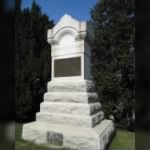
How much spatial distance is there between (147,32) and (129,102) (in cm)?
713

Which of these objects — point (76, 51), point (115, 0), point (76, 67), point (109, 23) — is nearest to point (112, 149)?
point (76, 67)

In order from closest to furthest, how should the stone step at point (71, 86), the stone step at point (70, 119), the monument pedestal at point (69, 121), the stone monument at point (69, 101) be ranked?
the monument pedestal at point (69, 121) < the stone monument at point (69, 101) < the stone step at point (70, 119) < the stone step at point (71, 86)

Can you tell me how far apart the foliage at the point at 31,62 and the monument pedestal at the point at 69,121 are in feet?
7.38

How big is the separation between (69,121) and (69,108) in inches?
11.6

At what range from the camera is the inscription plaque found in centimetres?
379

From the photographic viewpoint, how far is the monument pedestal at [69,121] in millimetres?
3633

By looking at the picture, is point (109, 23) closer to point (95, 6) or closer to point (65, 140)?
point (95, 6)

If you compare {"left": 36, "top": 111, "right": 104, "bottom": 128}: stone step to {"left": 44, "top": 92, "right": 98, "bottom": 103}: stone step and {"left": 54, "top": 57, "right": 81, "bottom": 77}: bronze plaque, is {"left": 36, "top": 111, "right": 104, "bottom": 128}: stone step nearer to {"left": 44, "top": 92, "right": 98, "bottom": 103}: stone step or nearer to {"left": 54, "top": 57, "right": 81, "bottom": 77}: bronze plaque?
{"left": 44, "top": 92, "right": 98, "bottom": 103}: stone step

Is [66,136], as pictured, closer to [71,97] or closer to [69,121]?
[69,121]

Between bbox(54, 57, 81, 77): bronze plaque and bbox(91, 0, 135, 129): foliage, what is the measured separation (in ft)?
11.1

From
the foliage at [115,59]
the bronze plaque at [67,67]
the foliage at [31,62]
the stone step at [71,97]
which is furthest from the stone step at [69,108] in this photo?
the foliage at [115,59]

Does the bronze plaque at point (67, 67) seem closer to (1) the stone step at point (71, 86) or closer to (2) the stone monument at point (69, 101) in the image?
(2) the stone monument at point (69, 101)

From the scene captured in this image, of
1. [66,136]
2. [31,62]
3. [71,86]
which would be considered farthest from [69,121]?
[31,62]

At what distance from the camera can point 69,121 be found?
414cm
